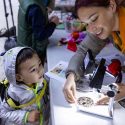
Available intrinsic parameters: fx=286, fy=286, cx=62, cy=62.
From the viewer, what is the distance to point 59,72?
56.1 inches

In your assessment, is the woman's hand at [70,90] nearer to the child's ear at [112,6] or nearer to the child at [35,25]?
the child's ear at [112,6]

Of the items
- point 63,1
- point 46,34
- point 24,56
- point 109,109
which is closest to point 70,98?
point 109,109

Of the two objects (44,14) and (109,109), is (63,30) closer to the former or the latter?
(44,14)

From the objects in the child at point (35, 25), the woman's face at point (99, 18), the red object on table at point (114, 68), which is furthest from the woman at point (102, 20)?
the child at point (35, 25)

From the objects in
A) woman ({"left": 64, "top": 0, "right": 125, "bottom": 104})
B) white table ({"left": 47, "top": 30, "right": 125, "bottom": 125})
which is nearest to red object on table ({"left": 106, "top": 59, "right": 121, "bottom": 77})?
woman ({"left": 64, "top": 0, "right": 125, "bottom": 104})

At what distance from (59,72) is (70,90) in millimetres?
234

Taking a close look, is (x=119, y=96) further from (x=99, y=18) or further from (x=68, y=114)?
(x=99, y=18)

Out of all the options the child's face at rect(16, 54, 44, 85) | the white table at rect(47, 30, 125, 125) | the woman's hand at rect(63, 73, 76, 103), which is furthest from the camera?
the child's face at rect(16, 54, 44, 85)

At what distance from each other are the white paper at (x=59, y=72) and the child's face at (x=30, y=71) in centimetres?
10

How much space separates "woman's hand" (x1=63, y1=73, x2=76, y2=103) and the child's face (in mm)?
146


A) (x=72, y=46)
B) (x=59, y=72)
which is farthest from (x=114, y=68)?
(x=72, y=46)

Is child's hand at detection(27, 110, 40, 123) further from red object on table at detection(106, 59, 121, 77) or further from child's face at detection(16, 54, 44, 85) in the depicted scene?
red object on table at detection(106, 59, 121, 77)

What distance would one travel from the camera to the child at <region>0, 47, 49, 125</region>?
128 cm

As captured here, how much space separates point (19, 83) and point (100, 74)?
0.37 m
